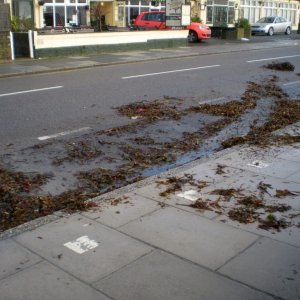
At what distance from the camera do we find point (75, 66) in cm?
1752

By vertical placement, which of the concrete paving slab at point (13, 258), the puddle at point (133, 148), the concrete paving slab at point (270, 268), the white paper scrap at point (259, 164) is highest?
the white paper scrap at point (259, 164)

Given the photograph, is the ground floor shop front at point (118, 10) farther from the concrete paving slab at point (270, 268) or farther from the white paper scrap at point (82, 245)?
the concrete paving slab at point (270, 268)

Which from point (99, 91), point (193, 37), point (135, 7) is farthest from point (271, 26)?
point (99, 91)

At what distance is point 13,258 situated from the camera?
3984 millimetres

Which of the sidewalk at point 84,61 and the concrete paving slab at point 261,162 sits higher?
the sidewalk at point 84,61

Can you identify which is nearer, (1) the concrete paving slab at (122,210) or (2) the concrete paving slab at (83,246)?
(2) the concrete paving slab at (83,246)

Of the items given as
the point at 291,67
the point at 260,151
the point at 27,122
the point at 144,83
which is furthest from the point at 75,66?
the point at 260,151

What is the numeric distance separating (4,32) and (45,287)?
1650 cm

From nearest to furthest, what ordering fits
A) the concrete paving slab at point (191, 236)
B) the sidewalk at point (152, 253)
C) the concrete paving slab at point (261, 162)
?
the sidewalk at point (152, 253), the concrete paving slab at point (191, 236), the concrete paving slab at point (261, 162)

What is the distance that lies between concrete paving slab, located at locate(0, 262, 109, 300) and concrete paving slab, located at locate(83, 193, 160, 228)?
39.5 inches

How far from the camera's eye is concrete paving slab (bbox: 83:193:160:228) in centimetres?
475

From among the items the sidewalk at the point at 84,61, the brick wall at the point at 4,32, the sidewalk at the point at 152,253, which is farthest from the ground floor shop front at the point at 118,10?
the sidewalk at the point at 152,253

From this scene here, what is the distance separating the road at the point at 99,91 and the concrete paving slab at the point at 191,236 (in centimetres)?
356

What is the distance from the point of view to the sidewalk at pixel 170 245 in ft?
11.7
